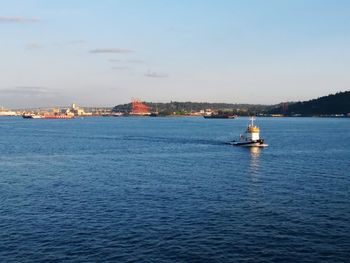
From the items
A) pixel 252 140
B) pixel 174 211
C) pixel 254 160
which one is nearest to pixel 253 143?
pixel 252 140

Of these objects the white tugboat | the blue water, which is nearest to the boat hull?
the white tugboat

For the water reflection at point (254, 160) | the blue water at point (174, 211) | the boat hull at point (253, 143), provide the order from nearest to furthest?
the blue water at point (174, 211), the water reflection at point (254, 160), the boat hull at point (253, 143)

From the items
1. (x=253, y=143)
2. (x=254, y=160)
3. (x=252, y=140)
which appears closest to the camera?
(x=254, y=160)

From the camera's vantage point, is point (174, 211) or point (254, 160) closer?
point (174, 211)

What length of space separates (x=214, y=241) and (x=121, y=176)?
3531 centimetres

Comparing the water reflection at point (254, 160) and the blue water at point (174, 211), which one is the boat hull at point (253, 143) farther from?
the blue water at point (174, 211)

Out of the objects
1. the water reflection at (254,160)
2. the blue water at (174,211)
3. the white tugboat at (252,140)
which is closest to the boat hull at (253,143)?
the white tugboat at (252,140)

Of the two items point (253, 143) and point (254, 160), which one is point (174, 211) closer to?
point (254, 160)

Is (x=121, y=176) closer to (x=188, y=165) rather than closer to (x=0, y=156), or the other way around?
(x=188, y=165)

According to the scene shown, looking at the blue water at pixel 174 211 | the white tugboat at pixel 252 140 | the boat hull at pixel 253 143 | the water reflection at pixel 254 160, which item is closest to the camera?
the blue water at pixel 174 211

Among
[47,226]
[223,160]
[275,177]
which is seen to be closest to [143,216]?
[47,226]

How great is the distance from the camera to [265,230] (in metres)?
42.9

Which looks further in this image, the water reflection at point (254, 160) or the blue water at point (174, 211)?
the water reflection at point (254, 160)

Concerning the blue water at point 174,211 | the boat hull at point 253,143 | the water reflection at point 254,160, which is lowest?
the blue water at point 174,211
